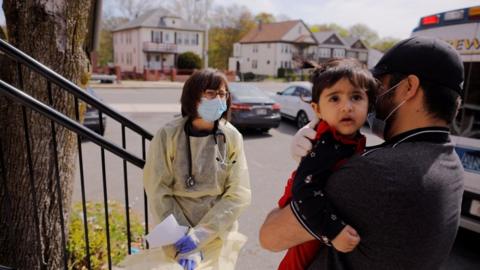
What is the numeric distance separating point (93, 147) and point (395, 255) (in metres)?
8.94

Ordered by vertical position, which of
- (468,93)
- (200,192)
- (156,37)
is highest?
(156,37)

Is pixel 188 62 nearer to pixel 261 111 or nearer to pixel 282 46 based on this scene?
pixel 282 46

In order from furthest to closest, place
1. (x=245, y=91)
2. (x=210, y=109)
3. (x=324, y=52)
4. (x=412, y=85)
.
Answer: (x=324, y=52) → (x=245, y=91) → (x=210, y=109) → (x=412, y=85)

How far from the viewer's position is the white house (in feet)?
201

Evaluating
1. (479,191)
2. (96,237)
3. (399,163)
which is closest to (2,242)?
(96,237)

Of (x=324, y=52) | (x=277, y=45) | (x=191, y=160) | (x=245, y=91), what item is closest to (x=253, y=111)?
(x=245, y=91)

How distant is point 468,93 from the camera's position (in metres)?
4.44

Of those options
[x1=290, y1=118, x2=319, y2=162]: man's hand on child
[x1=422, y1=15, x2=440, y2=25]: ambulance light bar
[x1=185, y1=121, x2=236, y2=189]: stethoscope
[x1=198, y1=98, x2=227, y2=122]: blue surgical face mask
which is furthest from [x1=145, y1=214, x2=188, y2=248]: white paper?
[x1=422, y1=15, x2=440, y2=25]: ambulance light bar

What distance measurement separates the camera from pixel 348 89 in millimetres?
1399

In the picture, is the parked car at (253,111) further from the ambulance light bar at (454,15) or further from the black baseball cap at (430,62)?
the black baseball cap at (430,62)

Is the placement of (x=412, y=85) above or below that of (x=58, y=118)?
above

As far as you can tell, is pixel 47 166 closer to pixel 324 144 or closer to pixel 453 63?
pixel 324 144

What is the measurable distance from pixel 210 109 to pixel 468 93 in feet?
11.7

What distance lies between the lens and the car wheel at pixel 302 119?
12.2 metres
